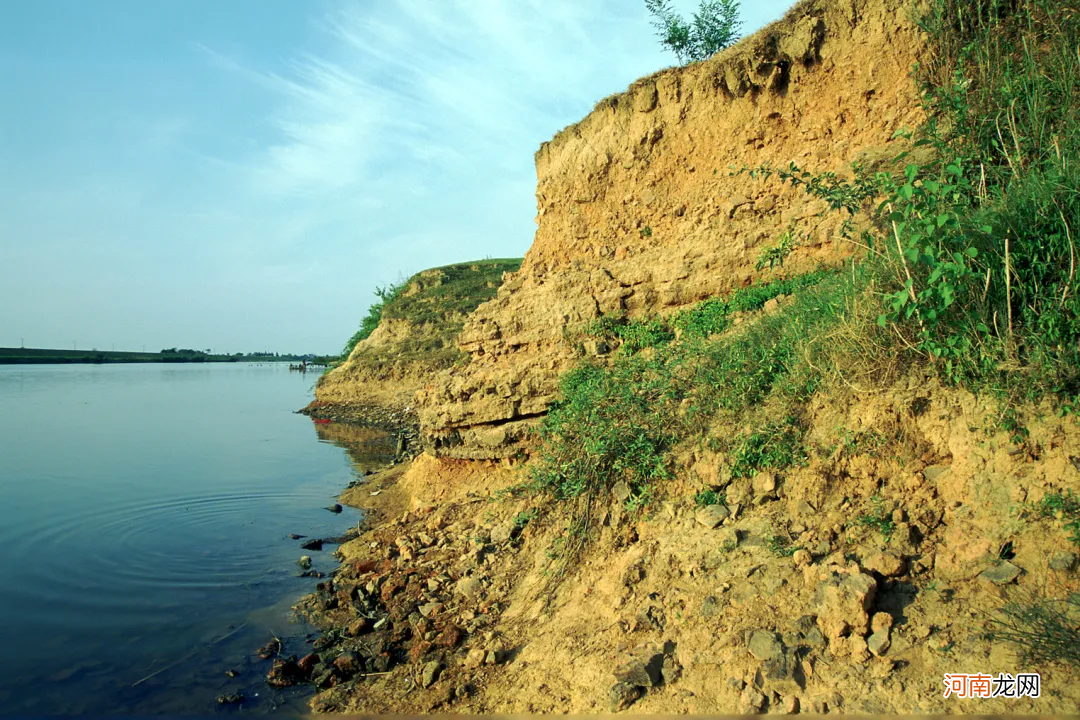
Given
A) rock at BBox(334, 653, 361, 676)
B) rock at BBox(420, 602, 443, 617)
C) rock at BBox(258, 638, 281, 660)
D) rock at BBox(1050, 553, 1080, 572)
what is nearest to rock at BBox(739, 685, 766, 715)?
rock at BBox(1050, 553, 1080, 572)

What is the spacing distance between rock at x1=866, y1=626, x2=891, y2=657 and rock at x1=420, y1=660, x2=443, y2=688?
274 cm

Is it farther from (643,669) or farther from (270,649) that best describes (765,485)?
(270,649)

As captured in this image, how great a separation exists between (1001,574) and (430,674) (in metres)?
3.51

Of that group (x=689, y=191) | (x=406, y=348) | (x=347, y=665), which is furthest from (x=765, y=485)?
(x=406, y=348)

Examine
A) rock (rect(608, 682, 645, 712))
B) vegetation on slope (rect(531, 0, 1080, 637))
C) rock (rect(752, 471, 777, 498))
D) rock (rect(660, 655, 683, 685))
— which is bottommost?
rock (rect(608, 682, 645, 712))

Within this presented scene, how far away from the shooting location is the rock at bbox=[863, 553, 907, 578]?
3613 millimetres

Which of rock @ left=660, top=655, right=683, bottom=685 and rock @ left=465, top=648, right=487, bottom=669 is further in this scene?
rock @ left=465, top=648, right=487, bottom=669

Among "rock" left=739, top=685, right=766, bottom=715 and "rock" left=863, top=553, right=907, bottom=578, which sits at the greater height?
"rock" left=863, top=553, right=907, bottom=578

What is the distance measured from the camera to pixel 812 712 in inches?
124

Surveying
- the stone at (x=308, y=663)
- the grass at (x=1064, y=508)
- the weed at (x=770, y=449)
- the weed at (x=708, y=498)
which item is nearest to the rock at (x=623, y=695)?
the weed at (x=708, y=498)

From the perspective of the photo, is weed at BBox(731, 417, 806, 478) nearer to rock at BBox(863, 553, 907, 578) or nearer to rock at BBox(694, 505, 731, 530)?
rock at BBox(694, 505, 731, 530)

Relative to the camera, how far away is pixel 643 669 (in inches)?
143

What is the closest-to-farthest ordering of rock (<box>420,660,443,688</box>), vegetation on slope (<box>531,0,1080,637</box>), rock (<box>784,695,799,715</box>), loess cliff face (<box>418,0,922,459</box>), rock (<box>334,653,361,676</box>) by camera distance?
rock (<box>784,695,799,715</box>) → vegetation on slope (<box>531,0,1080,637</box>) → rock (<box>420,660,443,688</box>) → rock (<box>334,653,361,676</box>) → loess cliff face (<box>418,0,922,459</box>)

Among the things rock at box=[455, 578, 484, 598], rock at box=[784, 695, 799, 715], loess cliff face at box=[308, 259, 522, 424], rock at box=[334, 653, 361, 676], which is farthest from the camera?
loess cliff face at box=[308, 259, 522, 424]
